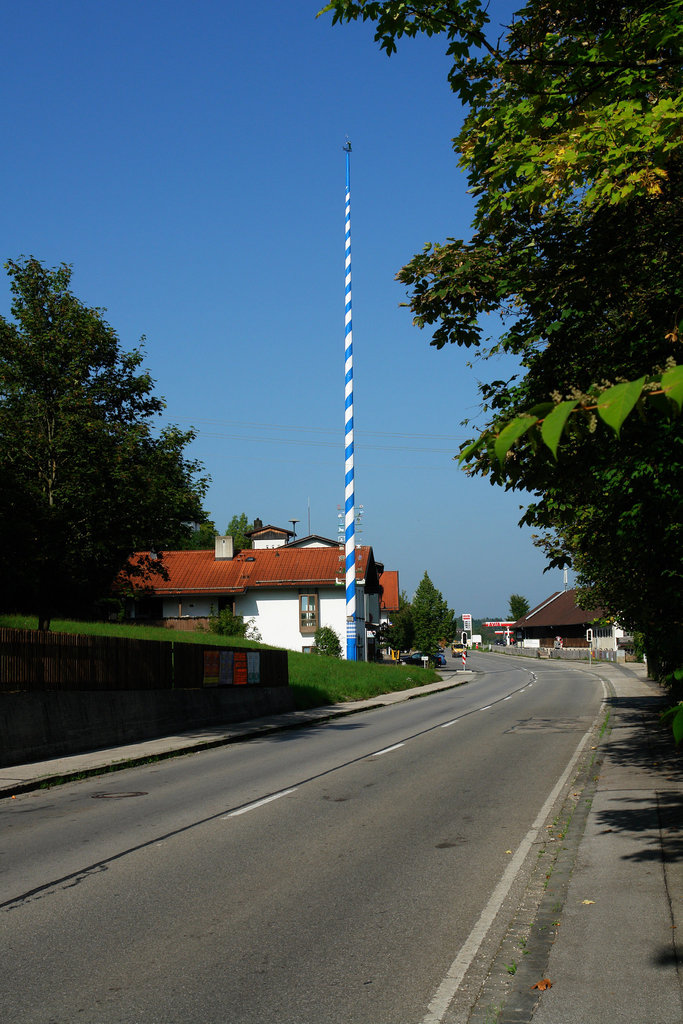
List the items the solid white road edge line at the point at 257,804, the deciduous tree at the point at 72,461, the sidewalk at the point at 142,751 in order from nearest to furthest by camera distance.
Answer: the solid white road edge line at the point at 257,804
the sidewalk at the point at 142,751
the deciduous tree at the point at 72,461

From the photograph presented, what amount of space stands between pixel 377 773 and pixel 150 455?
12.9 metres

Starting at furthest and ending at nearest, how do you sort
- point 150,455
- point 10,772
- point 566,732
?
point 150,455 → point 566,732 → point 10,772

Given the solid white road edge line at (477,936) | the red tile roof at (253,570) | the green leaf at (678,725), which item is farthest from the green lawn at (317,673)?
the green leaf at (678,725)

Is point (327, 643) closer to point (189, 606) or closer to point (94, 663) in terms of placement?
point (189, 606)

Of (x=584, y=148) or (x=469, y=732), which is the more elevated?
(x=584, y=148)

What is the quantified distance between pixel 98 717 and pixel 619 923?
565 inches

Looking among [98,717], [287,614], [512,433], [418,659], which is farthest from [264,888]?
[418,659]

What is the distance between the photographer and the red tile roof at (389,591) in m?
96.7

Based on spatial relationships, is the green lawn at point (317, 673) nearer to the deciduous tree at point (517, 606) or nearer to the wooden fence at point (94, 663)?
the wooden fence at point (94, 663)

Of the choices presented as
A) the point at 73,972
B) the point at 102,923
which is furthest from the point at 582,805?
the point at 73,972

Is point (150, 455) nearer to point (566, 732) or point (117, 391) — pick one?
point (117, 391)

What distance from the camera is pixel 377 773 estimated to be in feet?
47.8

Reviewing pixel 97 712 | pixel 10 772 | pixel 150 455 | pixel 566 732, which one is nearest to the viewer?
pixel 10 772

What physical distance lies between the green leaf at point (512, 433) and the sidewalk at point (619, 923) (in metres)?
1.54
